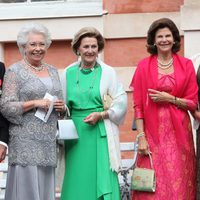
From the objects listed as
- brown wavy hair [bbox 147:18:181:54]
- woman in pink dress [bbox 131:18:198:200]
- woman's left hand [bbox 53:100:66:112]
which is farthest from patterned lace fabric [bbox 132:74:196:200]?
woman's left hand [bbox 53:100:66:112]

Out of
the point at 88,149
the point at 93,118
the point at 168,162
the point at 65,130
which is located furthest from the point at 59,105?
the point at 168,162

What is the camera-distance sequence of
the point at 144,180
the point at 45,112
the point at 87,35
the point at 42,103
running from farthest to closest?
the point at 87,35 < the point at 144,180 < the point at 45,112 < the point at 42,103

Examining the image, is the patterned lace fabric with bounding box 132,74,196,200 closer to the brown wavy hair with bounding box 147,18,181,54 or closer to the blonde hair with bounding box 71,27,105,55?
the brown wavy hair with bounding box 147,18,181,54

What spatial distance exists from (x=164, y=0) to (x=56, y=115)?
3.35 metres

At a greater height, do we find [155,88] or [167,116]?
[155,88]

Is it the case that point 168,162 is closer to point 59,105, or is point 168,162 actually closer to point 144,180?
point 144,180

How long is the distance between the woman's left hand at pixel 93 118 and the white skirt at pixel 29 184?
0.56m

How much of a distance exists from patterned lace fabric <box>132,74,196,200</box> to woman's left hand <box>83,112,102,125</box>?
1.85 feet

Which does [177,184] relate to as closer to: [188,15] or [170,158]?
[170,158]

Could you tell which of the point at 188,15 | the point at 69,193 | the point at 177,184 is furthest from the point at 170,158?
the point at 188,15

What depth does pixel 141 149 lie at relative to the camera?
8.23 m

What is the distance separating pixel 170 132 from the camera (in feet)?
26.9

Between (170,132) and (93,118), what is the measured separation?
72 centimetres

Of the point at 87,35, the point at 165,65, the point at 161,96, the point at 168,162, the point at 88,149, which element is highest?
the point at 87,35
